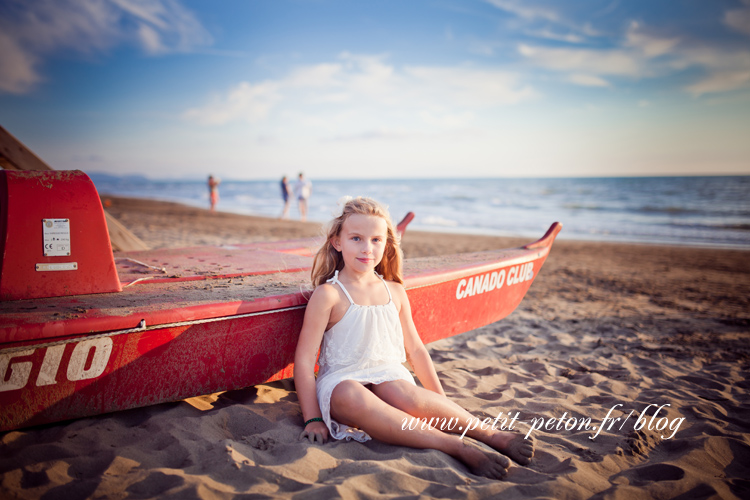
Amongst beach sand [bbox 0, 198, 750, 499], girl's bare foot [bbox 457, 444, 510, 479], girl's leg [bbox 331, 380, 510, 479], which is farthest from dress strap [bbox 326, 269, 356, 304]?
girl's bare foot [bbox 457, 444, 510, 479]

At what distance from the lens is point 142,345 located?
5.91 ft

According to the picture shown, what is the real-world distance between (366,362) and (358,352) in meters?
0.06

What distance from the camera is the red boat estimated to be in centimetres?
163

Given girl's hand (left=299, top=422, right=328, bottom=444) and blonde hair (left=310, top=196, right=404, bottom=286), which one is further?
blonde hair (left=310, top=196, right=404, bottom=286)

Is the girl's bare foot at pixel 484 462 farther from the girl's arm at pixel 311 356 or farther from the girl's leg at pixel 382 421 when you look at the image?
the girl's arm at pixel 311 356

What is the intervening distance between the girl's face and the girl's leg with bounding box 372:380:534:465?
60cm

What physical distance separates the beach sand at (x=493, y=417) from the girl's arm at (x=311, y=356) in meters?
0.09

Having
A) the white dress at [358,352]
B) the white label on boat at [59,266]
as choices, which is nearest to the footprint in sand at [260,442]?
the white dress at [358,352]

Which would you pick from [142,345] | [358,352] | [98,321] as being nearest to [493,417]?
[358,352]

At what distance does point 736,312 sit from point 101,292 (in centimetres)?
625

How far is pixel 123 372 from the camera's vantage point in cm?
180

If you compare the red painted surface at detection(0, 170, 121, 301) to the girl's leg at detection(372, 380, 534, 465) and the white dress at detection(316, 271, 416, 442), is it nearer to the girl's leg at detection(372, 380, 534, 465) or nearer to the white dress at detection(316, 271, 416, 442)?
the white dress at detection(316, 271, 416, 442)

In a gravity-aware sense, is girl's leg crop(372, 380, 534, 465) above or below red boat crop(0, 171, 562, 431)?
below

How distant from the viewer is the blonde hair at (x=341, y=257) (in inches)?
83.7
